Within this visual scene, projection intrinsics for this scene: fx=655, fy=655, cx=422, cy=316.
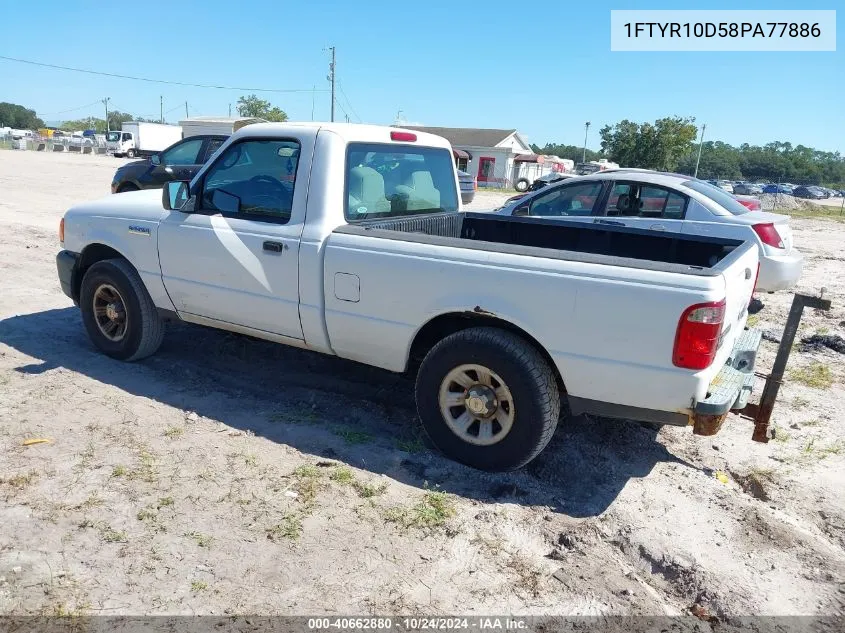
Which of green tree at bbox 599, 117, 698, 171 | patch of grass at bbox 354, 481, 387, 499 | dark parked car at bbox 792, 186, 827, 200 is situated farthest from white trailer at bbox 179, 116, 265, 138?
dark parked car at bbox 792, 186, 827, 200

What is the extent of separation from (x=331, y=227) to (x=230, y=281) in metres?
0.92

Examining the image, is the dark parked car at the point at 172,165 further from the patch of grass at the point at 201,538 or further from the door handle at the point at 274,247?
the patch of grass at the point at 201,538

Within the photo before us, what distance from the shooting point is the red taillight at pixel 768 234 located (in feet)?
24.6

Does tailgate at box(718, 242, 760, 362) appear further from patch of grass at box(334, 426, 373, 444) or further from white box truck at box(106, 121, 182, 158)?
white box truck at box(106, 121, 182, 158)

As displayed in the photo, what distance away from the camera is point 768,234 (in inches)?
297

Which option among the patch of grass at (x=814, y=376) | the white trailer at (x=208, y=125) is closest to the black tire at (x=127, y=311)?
the patch of grass at (x=814, y=376)

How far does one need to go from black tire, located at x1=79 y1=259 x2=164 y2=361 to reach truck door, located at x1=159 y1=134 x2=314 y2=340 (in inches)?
14.8

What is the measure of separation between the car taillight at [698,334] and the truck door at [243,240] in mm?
2359

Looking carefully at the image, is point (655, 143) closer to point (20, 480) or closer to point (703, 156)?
point (20, 480)

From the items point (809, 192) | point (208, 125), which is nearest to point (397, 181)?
point (208, 125)

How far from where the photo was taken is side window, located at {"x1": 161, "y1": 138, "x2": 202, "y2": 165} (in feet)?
37.7

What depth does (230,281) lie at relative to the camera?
4.59 metres

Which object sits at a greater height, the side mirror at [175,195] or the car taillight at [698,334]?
the side mirror at [175,195]

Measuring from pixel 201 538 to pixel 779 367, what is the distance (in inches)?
131
